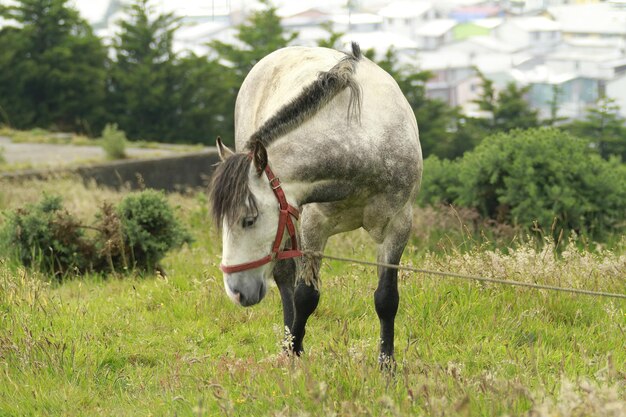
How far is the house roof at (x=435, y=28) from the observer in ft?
343

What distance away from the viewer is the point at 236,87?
2958cm

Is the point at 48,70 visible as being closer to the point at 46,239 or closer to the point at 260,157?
the point at 46,239

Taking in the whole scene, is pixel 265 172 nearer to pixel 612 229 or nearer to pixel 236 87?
pixel 612 229

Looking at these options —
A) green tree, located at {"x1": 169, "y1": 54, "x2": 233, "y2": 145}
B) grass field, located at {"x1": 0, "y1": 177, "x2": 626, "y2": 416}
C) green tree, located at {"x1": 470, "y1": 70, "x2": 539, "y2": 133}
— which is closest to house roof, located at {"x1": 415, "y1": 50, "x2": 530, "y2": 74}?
green tree, located at {"x1": 470, "y1": 70, "x2": 539, "y2": 133}

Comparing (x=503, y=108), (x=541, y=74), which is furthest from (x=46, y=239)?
(x=541, y=74)

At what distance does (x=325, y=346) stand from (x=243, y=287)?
3.22 feet

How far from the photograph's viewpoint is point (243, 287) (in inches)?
165

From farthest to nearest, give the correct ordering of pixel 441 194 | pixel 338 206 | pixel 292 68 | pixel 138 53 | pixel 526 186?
pixel 138 53
pixel 441 194
pixel 526 186
pixel 292 68
pixel 338 206

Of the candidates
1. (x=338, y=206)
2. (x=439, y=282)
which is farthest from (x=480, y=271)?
(x=338, y=206)

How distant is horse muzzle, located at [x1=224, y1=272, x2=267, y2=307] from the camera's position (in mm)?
A: 4195

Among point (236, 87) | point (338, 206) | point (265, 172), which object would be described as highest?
point (265, 172)

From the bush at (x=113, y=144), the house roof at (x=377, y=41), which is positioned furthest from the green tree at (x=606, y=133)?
the bush at (x=113, y=144)

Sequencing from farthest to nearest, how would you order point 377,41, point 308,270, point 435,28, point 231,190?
point 435,28, point 377,41, point 308,270, point 231,190

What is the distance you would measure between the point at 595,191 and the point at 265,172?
6227 millimetres
